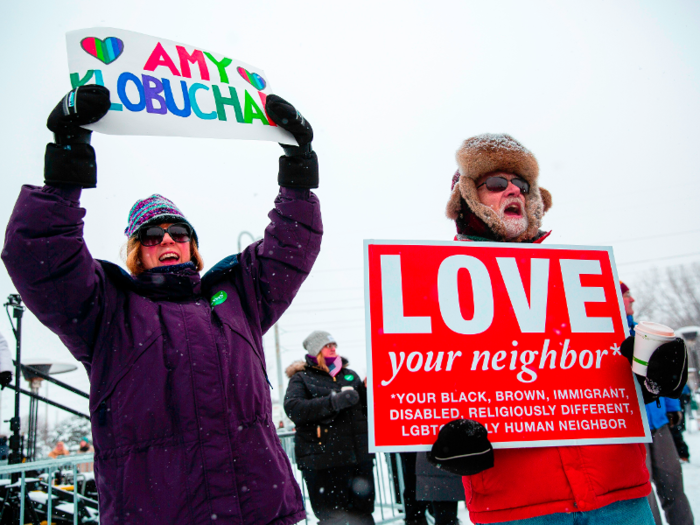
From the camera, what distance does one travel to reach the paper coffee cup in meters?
1.61

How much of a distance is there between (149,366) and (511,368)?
1.34 m

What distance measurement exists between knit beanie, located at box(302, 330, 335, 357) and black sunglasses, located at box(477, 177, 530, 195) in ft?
8.64

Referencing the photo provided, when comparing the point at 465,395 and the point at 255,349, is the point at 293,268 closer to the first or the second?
the point at 255,349

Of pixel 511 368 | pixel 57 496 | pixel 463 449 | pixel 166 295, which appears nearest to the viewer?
pixel 463 449

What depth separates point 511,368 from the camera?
5.82 feet

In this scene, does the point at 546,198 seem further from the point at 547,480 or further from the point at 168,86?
the point at 168,86

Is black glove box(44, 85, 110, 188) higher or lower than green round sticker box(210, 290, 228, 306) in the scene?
higher

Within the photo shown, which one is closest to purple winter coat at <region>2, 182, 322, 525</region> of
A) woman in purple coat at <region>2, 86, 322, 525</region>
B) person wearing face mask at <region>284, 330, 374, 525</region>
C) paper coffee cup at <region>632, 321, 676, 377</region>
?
woman in purple coat at <region>2, 86, 322, 525</region>

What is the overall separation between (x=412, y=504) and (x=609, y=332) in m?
3.22

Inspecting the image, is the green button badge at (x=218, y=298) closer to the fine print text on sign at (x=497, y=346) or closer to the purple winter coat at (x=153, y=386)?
the purple winter coat at (x=153, y=386)

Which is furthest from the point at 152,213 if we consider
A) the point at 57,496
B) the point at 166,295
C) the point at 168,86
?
the point at 57,496

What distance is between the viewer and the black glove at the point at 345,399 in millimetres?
3738

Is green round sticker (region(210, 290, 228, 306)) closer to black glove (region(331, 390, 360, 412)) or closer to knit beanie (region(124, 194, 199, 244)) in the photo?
knit beanie (region(124, 194, 199, 244))

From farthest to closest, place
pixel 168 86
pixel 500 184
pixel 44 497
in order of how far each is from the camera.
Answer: pixel 44 497 < pixel 168 86 < pixel 500 184
